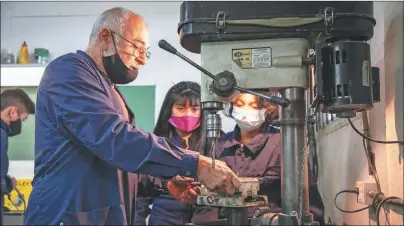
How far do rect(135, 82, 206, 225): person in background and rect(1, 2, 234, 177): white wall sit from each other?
989mm

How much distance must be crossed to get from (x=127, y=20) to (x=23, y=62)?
2514 mm

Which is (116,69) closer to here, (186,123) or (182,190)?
(182,190)

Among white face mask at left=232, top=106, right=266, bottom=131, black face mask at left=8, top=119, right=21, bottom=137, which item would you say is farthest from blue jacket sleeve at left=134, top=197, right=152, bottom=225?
black face mask at left=8, top=119, right=21, bottom=137

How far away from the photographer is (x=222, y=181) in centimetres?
108

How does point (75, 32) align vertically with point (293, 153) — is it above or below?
above

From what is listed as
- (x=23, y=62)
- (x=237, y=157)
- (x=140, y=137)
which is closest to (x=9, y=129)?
(x=23, y=62)

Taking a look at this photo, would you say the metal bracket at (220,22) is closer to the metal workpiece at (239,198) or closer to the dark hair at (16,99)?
the metal workpiece at (239,198)

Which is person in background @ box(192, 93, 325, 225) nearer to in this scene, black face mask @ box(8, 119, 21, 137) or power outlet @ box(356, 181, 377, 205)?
power outlet @ box(356, 181, 377, 205)

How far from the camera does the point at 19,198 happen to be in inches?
139

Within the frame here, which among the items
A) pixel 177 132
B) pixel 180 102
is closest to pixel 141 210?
pixel 177 132

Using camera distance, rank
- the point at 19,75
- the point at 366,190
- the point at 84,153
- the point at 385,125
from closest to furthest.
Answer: the point at 84,153, the point at 385,125, the point at 366,190, the point at 19,75

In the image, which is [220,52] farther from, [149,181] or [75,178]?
[149,181]

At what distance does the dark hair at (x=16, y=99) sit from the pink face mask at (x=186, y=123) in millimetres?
1727

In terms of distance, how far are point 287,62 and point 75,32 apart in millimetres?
2801
